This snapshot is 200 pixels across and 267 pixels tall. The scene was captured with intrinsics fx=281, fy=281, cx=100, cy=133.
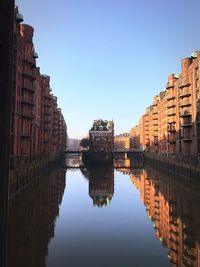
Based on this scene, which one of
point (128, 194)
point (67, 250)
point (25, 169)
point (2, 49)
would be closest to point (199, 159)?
point (128, 194)

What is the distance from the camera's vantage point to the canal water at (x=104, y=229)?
659 inches

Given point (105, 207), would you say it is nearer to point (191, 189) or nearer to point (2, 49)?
point (191, 189)

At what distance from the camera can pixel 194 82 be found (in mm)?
54719

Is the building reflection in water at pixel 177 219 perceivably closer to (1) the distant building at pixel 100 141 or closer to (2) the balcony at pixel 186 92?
(2) the balcony at pixel 186 92

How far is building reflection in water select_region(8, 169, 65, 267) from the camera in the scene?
16.6m

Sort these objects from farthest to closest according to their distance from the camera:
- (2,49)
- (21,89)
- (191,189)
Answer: (21,89), (191,189), (2,49)

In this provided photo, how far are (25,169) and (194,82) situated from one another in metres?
35.6

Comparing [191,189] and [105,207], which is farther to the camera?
[191,189]

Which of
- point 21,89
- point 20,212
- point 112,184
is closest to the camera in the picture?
point 20,212

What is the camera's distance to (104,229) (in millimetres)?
23734

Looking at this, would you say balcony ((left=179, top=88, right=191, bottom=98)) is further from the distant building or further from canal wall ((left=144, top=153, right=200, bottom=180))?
the distant building

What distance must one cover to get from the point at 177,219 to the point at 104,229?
716cm

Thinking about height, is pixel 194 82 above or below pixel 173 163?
above

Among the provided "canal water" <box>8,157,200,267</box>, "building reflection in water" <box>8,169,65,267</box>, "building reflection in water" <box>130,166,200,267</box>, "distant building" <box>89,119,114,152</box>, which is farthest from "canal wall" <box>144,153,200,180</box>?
"building reflection in water" <box>8,169,65,267</box>
